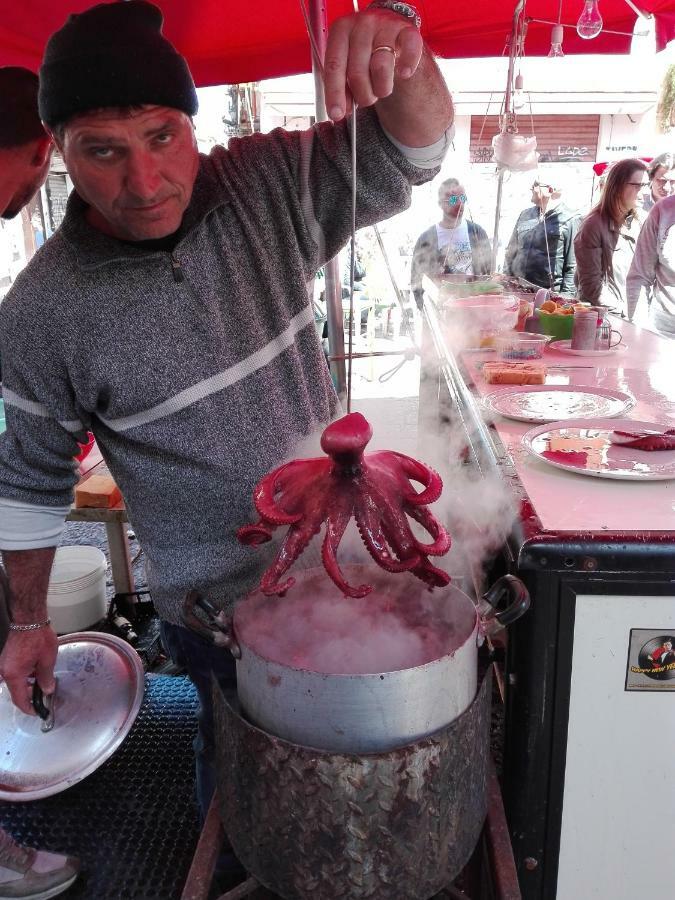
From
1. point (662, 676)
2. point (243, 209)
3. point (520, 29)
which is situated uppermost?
point (520, 29)

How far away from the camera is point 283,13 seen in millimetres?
3658

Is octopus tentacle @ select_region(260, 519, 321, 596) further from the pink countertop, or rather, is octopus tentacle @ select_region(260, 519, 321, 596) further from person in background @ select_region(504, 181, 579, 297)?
person in background @ select_region(504, 181, 579, 297)

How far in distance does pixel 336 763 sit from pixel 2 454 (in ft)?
3.89

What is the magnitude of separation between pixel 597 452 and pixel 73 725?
1924 millimetres

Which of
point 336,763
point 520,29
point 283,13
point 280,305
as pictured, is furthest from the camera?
point 520,29

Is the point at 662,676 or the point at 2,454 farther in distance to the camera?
the point at 2,454

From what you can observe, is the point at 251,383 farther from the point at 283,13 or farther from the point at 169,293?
the point at 283,13

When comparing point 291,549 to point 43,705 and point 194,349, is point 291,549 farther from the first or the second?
point 43,705

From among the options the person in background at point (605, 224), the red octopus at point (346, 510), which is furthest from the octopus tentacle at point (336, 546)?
the person in background at point (605, 224)

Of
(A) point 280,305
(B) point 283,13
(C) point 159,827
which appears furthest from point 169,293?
(B) point 283,13

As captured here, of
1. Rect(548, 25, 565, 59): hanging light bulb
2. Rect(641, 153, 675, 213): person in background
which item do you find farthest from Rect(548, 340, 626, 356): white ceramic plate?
Rect(641, 153, 675, 213): person in background

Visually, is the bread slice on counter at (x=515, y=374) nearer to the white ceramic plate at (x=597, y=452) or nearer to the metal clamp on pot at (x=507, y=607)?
the white ceramic plate at (x=597, y=452)

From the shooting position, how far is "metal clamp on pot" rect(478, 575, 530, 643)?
3.72 ft

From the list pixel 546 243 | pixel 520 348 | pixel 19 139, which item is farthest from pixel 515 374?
pixel 546 243
